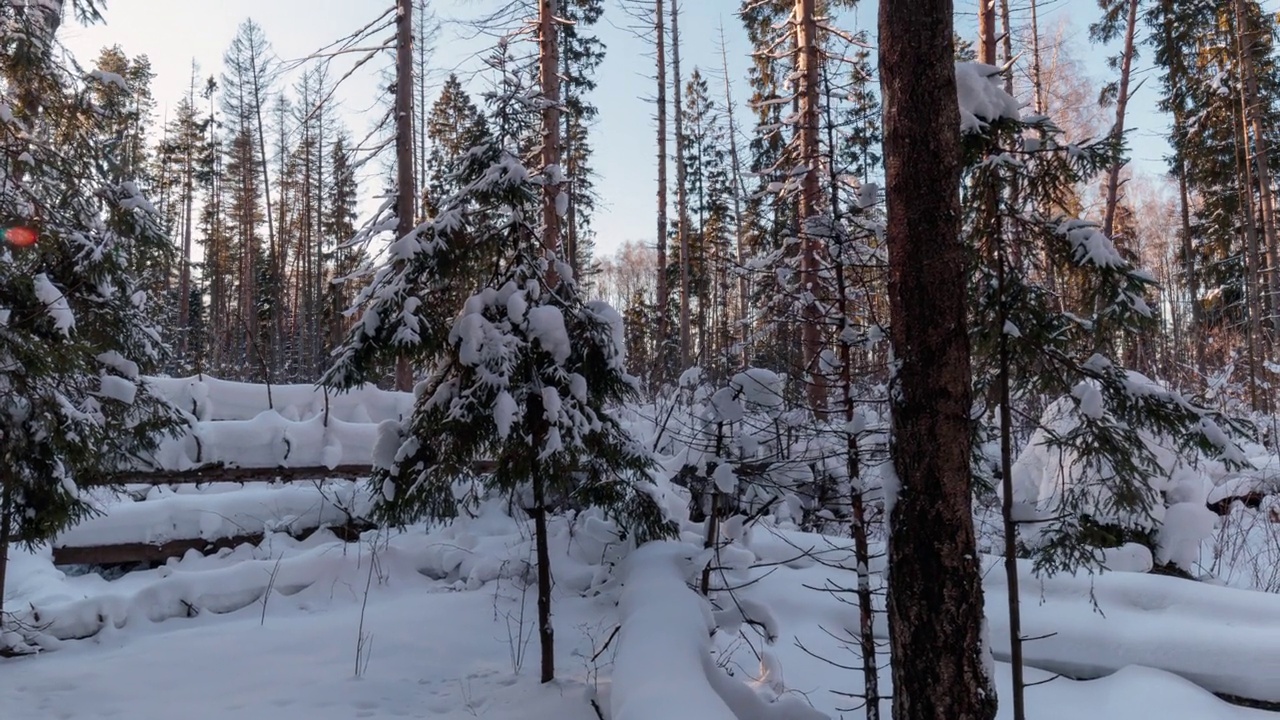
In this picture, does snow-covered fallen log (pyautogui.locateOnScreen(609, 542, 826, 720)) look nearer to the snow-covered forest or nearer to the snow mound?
the snow-covered forest

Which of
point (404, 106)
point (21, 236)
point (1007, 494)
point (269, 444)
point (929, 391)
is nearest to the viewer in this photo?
point (929, 391)

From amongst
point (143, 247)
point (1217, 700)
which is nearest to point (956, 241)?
point (1217, 700)

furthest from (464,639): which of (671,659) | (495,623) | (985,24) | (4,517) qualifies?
(985,24)

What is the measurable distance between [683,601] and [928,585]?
6.22 feet

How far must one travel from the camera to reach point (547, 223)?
870 centimetres

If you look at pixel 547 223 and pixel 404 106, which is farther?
pixel 404 106

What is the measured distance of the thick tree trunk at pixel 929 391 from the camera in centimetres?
293

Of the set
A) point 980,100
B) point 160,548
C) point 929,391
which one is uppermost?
point 980,100

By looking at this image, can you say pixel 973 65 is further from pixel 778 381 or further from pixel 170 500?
pixel 170 500

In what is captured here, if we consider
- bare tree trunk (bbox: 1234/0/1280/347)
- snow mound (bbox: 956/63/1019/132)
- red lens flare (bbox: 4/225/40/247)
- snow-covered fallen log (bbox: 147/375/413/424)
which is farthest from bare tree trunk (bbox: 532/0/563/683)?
bare tree trunk (bbox: 1234/0/1280/347)

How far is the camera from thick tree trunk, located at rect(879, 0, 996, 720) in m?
2.93

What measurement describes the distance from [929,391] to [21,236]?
5.54 meters

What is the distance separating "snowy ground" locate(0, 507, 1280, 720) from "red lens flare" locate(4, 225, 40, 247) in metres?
3.01

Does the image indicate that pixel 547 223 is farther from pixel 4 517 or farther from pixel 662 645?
pixel 662 645
